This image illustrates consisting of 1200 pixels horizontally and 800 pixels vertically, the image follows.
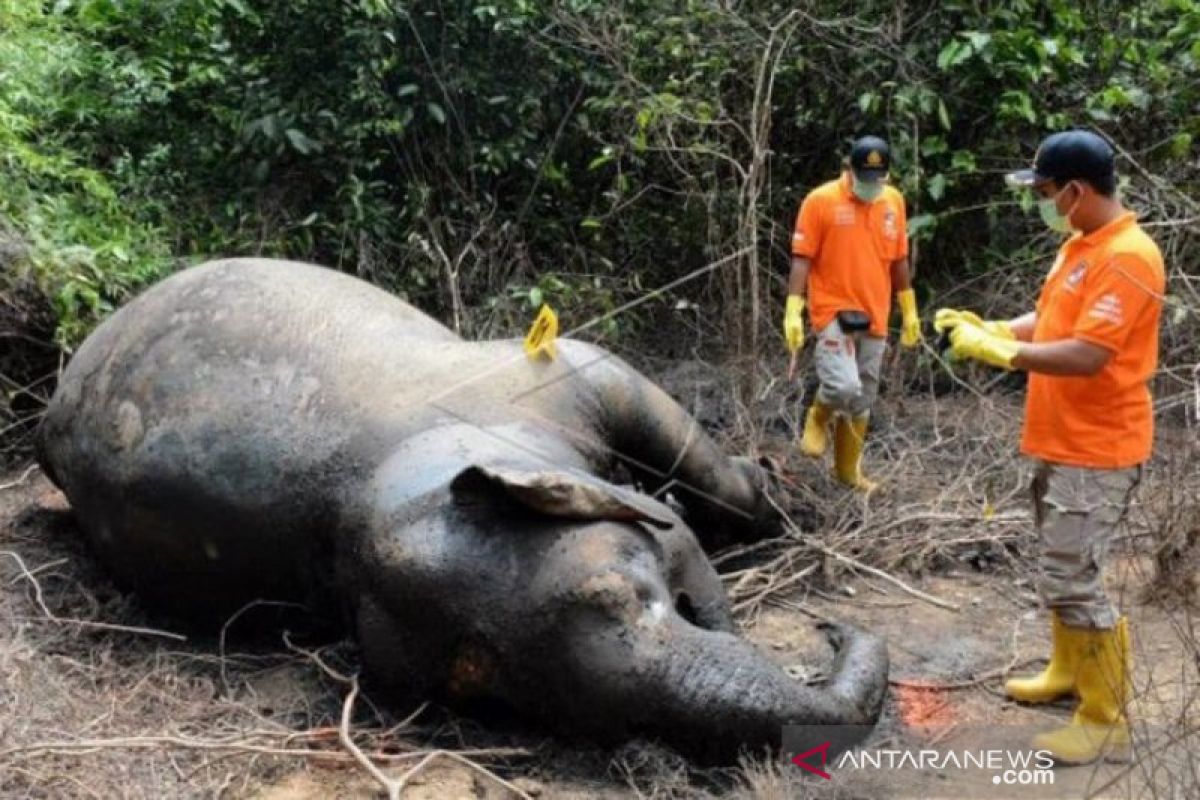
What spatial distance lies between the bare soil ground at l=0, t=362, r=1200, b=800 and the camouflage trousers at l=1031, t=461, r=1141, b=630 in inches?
11.2

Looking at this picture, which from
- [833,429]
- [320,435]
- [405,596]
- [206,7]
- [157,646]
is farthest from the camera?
[206,7]

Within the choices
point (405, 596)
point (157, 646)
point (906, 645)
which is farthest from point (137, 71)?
point (906, 645)

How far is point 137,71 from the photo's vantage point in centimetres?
782

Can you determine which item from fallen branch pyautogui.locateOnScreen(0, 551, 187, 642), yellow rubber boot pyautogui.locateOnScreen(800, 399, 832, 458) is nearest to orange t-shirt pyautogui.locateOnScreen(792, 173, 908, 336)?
yellow rubber boot pyautogui.locateOnScreen(800, 399, 832, 458)

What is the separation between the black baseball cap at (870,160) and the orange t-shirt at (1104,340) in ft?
6.33

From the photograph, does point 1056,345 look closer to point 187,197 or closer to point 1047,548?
point 1047,548

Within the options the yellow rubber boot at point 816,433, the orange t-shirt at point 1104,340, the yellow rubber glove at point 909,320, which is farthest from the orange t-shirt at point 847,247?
the orange t-shirt at point 1104,340

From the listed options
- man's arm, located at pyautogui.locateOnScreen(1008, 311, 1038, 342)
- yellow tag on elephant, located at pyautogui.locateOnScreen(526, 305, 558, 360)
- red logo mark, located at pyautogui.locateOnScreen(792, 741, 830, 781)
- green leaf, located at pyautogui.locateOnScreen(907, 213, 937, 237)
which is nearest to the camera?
red logo mark, located at pyautogui.locateOnScreen(792, 741, 830, 781)

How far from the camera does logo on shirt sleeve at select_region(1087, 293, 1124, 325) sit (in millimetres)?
3729

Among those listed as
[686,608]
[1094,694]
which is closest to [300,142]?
[686,608]

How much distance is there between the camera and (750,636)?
4.79 metres

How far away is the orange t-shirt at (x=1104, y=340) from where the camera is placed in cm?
373

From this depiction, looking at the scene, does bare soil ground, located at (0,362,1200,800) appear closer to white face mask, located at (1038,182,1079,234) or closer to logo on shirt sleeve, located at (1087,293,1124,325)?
logo on shirt sleeve, located at (1087,293,1124,325)

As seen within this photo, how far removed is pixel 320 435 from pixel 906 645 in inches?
85.2
